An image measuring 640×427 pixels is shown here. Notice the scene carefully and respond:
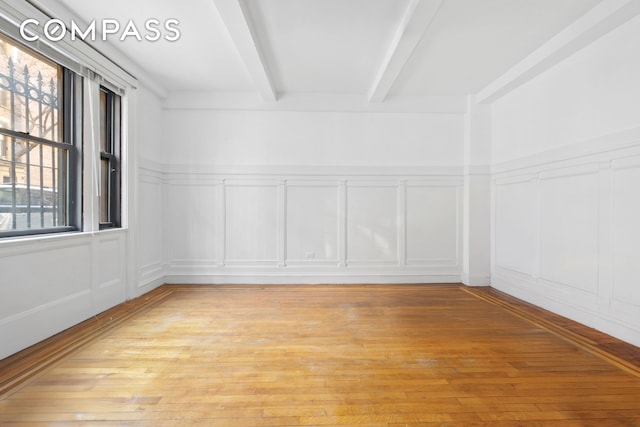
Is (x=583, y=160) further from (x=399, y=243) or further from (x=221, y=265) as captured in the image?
(x=221, y=265)

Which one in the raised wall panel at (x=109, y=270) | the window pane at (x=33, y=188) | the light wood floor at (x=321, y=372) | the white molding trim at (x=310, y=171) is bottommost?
the light wood floor at (x=321, y=372)

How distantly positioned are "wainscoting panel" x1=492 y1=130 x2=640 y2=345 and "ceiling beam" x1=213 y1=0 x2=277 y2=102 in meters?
3.60

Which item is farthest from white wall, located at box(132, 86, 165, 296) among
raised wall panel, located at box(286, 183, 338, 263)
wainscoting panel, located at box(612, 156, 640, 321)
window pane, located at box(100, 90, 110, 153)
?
wainscoting panel, located at box(612, 156, 640, 321)

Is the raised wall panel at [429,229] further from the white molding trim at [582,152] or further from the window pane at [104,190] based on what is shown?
the window pane at [104,190]

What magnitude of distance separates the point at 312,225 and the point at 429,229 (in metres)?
1.92

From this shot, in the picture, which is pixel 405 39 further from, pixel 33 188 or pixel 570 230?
pixel 33 188

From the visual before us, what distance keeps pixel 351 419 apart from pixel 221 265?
3564 millimetres

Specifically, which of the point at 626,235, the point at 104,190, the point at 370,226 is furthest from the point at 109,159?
the point at 626,235

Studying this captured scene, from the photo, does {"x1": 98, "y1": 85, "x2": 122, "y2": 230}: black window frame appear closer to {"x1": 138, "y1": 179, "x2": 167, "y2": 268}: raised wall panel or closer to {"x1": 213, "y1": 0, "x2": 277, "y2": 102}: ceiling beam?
{"x1": 138, "y1": 179, "x2": 167, "y2": 268}: raised wall panel

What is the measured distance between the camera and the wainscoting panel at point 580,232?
8.99 ft

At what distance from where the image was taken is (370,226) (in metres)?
4.91

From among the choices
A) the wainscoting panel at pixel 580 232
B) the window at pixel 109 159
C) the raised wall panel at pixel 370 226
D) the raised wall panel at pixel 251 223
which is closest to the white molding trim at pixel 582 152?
the wainscoting panel at pixel 580 232

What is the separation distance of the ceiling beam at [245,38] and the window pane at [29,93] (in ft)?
5.74

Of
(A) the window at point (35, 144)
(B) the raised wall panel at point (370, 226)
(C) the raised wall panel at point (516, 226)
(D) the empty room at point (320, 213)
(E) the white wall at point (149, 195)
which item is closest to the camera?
(D) the empty room at point (320, 213)
